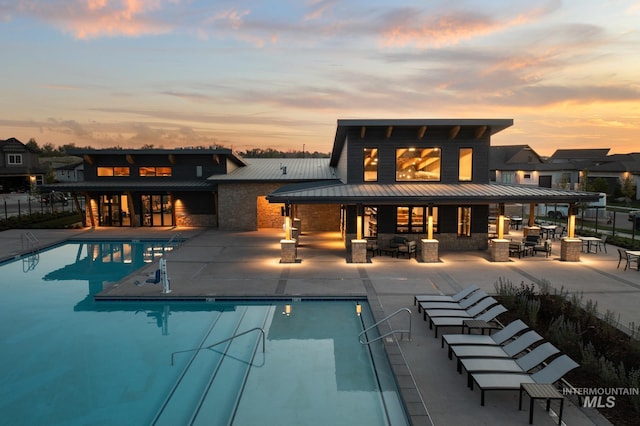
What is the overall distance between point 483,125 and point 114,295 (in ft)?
61.8

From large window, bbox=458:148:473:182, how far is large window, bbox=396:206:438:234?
2462mm

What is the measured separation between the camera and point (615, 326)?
32.6 feet

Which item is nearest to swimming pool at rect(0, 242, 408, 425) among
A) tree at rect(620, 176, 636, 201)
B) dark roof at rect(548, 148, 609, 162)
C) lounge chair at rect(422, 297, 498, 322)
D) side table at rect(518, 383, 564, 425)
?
lounge chair at rect(422, 297, 498, 322)

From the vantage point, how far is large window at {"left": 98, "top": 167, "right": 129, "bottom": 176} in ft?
105

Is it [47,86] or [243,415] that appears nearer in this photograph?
[243,415]

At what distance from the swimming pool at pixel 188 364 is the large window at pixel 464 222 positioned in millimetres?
11237

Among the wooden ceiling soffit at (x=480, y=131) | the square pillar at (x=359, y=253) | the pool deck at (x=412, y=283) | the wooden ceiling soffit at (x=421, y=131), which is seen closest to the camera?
the pool deck at (x=412, y=283)

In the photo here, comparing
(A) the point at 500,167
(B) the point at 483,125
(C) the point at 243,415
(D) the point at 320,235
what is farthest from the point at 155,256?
(A) the point at 500,167

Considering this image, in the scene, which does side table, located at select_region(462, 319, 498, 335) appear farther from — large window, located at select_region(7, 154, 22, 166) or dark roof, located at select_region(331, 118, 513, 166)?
large window, located at select_region(7, 154, 22, 166)

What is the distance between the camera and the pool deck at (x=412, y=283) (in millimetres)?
6684

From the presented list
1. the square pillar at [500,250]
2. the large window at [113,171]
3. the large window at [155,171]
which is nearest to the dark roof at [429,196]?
the square pillar at [500,250]

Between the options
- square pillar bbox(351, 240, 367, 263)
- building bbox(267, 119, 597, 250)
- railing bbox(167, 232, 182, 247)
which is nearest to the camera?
square pillar bbox(351, 240, 367, 263)

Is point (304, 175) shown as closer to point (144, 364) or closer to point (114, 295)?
point (114, 295)

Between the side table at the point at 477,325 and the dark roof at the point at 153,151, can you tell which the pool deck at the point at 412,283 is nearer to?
the side table at the point at 477,325
